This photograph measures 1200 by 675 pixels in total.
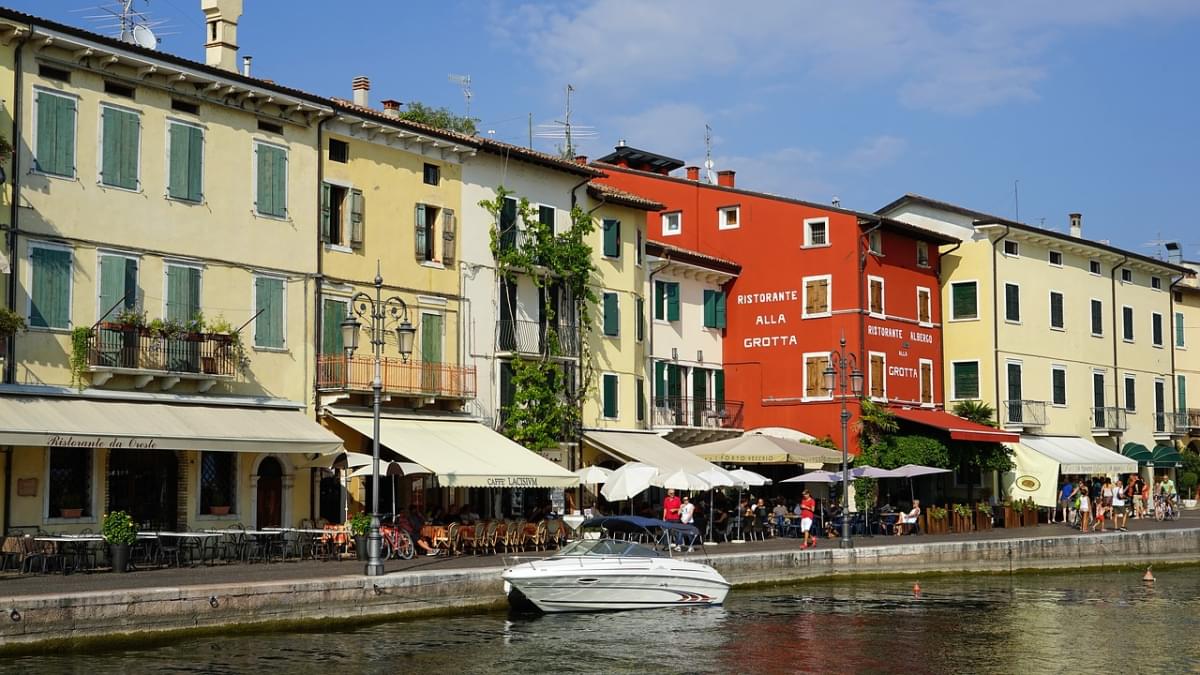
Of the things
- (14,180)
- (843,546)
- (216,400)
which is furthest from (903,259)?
(14,180)

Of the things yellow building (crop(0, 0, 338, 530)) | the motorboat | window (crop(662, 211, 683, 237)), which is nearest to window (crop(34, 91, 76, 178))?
yellow building (crop(0, 0, 338, 530))

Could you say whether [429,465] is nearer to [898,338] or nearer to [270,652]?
[270,652]

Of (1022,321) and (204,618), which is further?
(1022,321)

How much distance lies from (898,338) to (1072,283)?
12025mm

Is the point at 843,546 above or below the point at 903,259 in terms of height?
below

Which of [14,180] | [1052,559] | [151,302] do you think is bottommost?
[1052,559]

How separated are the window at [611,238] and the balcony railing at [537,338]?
3152 mm

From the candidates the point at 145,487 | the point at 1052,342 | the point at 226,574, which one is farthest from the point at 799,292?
the point at 226,574

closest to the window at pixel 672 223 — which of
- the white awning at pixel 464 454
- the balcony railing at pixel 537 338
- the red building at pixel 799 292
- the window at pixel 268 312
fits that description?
the red building at pixel 799 292

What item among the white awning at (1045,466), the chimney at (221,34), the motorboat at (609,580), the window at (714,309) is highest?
the chimney at (221,34)

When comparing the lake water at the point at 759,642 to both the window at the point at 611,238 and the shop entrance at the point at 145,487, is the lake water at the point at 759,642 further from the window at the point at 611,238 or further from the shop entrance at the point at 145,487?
the window at the point at 611,238

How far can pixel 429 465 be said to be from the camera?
1318 inches

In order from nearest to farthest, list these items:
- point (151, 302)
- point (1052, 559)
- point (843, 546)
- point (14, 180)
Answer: point (14, 180), point (151, 302), point (843, 546), point (1052, 559)

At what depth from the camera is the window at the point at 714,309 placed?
50688 mm
